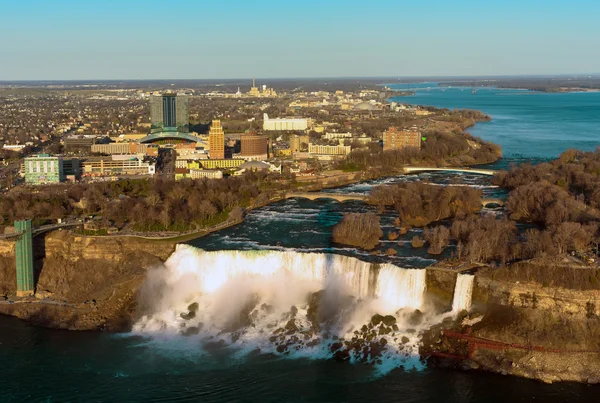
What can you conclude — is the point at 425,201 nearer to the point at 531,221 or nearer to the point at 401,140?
the point at 531,221

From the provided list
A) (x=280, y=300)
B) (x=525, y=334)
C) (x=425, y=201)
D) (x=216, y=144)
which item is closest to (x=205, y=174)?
(x=216, y=144)

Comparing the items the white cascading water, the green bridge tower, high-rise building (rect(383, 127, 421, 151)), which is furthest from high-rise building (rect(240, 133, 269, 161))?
the green bridge tower

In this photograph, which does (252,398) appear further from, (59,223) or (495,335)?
(59,223)

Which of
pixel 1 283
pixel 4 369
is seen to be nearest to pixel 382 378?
pixel 4 369

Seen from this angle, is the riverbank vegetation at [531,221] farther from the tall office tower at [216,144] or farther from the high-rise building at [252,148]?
the tall office tower at [216,144]

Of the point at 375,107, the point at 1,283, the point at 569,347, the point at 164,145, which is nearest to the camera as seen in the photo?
the point at 569,347

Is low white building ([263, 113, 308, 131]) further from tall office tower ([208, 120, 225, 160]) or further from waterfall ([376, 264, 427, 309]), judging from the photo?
waterfall ([376, 264, 427, 309])

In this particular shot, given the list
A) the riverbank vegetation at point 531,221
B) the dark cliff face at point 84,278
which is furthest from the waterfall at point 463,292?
the dark cliff face at point 84,278
